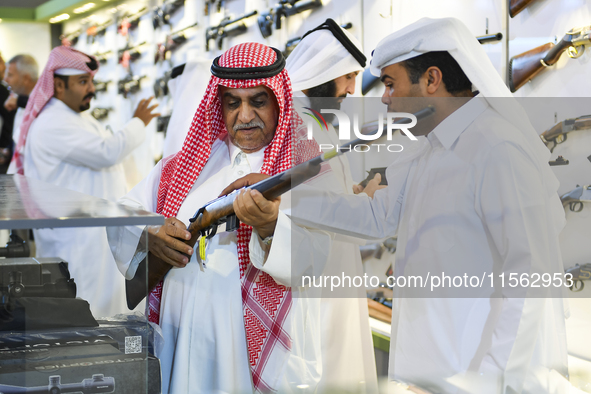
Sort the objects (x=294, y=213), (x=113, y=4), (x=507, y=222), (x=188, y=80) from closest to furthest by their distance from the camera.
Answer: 1. (x=507, y=222)
2. (x=294, y=213)
3. (x=188, y=80)
4. (x=113, y=4)

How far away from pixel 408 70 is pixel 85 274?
0.97 meters

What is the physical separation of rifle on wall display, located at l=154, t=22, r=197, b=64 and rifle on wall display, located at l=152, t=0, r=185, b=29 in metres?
0.19

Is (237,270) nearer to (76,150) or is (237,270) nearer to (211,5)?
(76,150)

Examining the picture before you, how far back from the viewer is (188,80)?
356 cm

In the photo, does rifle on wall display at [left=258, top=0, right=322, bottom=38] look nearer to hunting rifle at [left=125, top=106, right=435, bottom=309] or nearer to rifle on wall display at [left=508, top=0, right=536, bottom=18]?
rifle on wall display at [left=508, top=0, right=536, bottom=18]

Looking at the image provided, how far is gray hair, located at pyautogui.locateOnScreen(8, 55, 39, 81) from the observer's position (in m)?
6.09

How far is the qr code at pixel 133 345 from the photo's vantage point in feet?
3.56

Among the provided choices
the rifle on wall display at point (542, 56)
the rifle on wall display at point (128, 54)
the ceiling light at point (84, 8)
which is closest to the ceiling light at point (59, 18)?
the ceiling light at point (84, 8)

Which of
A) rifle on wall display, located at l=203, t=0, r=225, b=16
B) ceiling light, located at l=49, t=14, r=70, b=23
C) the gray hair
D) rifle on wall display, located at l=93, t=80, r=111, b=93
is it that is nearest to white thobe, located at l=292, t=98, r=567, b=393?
rifle on wall display, located at l=203, t=0, r=225, b=16

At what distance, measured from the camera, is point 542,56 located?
179cm

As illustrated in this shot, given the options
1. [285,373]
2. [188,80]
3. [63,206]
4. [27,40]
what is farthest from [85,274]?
[27,40]

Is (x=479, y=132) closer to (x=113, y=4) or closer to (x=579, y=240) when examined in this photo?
(x=579, y=240)

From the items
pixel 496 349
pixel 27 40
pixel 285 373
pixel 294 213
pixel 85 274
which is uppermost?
pixel 27 40
